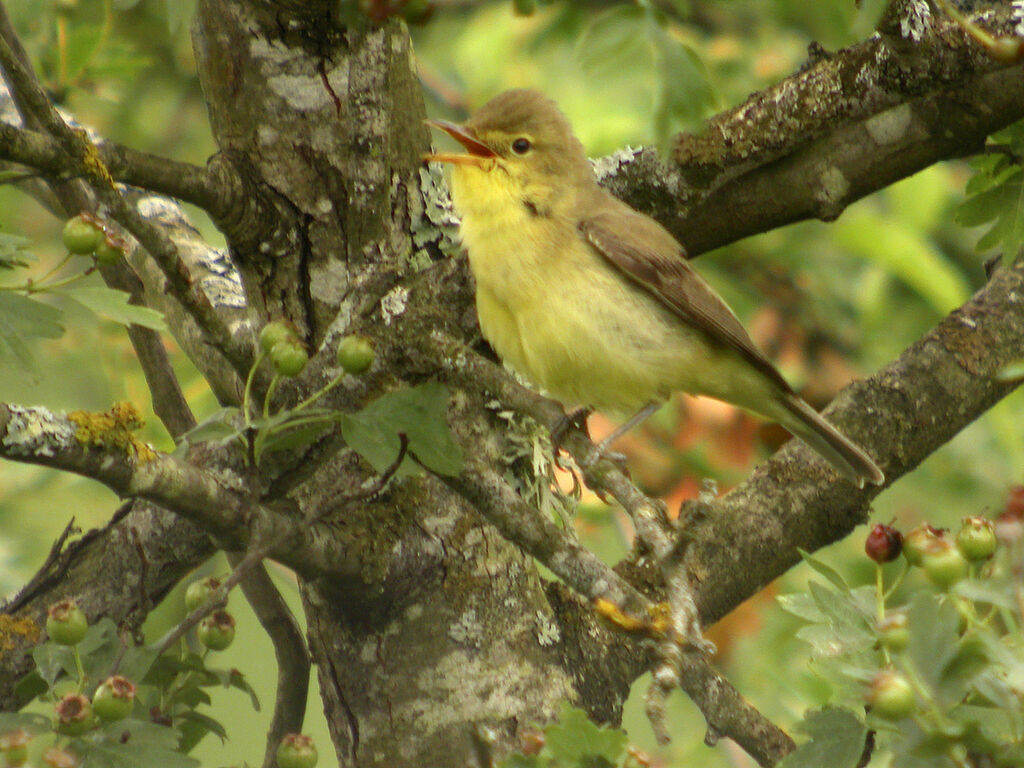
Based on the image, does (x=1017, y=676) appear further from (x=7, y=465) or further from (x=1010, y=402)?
(x=7, y=465)

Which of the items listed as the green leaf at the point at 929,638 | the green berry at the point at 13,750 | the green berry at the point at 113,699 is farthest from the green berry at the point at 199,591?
the green leaf at the point at 929,638

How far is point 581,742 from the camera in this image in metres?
1.66

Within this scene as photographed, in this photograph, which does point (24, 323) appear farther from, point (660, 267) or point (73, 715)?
point (660, 267)

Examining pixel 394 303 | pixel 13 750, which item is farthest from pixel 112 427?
pixel 394 303

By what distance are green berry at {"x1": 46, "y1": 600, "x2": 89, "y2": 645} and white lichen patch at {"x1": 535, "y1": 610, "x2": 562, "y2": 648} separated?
1115mm

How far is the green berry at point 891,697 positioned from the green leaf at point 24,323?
52.4 inches

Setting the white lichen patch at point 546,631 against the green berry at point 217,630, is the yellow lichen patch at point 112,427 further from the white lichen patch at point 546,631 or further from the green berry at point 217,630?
the white lichen patch at point 546,631

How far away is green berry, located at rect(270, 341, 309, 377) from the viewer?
209 cm

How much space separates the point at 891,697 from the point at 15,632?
1.87 metres

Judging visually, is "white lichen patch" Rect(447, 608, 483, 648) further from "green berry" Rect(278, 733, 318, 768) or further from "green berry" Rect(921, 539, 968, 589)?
"green berry" Rect(921, 539, 968, 589)

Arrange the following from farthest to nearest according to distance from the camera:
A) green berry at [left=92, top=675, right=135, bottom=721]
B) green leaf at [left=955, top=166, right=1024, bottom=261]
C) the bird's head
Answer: the bird's head, green leaf at [left=955, top=166, right=1024, bottom=261], green berry at [left=92, top=675, right=135, bottom=721]

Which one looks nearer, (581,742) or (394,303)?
(581,742)

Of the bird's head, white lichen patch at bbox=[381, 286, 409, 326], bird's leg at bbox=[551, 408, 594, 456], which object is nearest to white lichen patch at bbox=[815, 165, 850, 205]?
the bird's head

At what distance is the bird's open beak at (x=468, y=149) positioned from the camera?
10.4 feet
